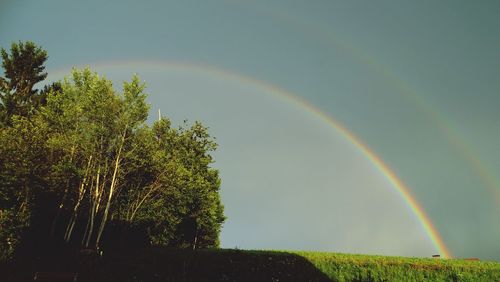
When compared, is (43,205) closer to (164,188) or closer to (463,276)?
(164,188)

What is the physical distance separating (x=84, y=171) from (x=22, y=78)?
941 inches

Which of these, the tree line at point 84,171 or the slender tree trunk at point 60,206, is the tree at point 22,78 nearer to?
the tree line at point 84,171

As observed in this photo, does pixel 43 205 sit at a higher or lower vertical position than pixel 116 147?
lower

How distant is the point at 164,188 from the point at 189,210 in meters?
8.07

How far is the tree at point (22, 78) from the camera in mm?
44656

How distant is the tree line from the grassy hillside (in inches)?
260

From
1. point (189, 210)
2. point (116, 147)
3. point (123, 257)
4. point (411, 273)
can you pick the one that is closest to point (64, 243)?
point (116, 147)

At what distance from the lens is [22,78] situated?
46.0m

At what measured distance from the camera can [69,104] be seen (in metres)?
32.8

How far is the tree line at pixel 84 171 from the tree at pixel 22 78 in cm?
11

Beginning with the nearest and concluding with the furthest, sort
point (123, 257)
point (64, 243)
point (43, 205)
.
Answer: point (123, 257)
point (43, 205)
point (64, 243)

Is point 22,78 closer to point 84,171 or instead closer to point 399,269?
point 84,171

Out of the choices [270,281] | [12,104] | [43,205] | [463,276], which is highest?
[12,104]

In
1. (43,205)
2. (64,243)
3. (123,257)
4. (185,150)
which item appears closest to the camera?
(123,257)
